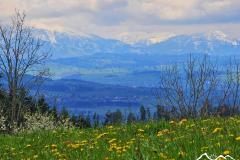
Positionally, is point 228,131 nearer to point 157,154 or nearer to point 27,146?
point 157,154

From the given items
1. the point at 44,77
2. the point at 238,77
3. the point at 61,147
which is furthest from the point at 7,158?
the point at 44,77

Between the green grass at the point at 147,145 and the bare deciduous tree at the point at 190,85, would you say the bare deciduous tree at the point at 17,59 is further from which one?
the green grass at the point at 147,145

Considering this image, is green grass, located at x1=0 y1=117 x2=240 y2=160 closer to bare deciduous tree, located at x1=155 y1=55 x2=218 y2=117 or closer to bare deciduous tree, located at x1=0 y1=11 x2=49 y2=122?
bare deciduous tree, located at x1=155 y1=55 x2=218 y2=117

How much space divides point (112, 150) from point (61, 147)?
1.96 meters

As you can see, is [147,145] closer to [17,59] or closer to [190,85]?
[190,85]

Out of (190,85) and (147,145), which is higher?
(147,145)

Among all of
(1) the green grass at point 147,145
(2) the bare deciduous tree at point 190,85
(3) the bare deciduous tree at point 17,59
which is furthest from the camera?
(3) the bare deciduous tree at point 17,59

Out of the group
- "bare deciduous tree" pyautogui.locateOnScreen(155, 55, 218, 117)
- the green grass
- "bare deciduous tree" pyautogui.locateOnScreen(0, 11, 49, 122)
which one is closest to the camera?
the green grass

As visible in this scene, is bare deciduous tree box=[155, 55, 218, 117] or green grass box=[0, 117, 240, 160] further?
bare deciduous tree box=[155, 55, 218, 117]

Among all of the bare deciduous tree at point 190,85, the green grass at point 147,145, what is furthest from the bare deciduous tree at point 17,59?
the green grass at point 147,145

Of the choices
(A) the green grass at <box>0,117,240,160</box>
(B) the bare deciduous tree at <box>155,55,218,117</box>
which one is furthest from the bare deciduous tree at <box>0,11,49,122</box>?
(A) the green grass at <box>0,117,240,160</box>

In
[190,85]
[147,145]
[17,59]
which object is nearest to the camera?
[147,145]

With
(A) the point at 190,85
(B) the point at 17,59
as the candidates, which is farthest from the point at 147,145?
(B) the point at 17,59

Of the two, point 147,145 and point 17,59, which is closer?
A: point 147,145
